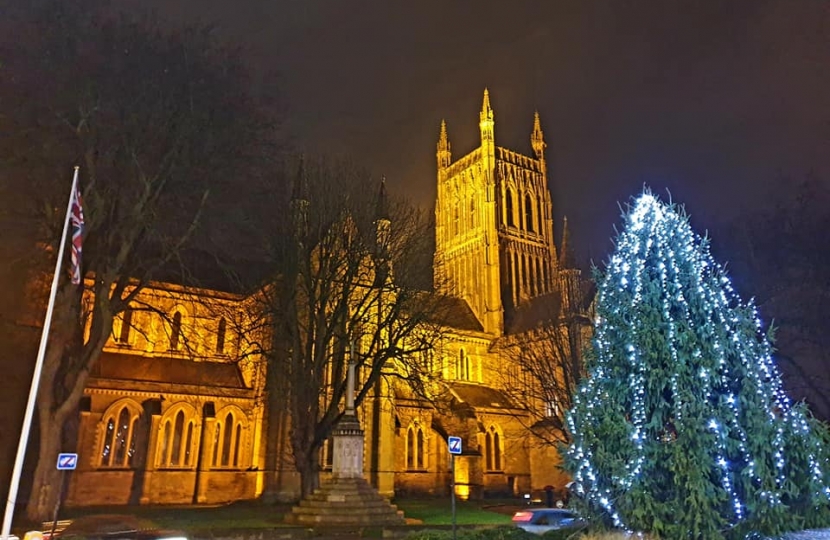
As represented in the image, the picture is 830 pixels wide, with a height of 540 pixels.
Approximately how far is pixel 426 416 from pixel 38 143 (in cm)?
2875

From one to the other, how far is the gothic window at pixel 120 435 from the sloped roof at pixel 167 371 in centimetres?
161

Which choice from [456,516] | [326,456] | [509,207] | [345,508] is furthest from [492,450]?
[509,207]

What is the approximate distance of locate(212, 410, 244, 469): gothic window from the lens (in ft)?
107

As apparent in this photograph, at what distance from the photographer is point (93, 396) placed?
97.7 feet

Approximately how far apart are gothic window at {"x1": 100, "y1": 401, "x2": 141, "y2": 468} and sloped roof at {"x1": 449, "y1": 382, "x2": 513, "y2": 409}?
2136 cm

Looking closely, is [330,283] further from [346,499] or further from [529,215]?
[529,215]

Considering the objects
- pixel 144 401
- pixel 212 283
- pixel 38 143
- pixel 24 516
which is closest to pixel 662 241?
pixel 38 143

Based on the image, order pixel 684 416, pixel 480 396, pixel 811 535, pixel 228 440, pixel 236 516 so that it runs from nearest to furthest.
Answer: pixel 684 416
pixel 811 535
pixel 236 516
pixel 228 440
pixel 480 396

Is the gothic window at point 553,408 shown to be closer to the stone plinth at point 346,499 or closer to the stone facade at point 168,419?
the stone plinth at point 346,499

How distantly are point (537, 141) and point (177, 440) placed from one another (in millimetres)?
54014

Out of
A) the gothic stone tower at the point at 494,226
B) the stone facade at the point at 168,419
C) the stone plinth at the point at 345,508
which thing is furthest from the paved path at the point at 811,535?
Answer: the gothic stone tower at the point at 494,226

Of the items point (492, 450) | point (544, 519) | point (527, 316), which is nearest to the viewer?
point (544, 519)

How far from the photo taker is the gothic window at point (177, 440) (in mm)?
31312

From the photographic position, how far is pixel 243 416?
33812 millimetres
